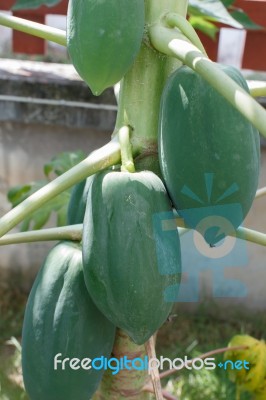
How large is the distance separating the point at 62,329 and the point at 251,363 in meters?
0.76

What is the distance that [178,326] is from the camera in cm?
215

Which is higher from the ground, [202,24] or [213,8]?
[213,8]

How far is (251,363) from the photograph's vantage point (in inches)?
53.7

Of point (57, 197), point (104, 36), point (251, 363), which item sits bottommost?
point (251, 363)

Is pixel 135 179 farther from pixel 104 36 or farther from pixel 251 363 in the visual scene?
pixel 251 363

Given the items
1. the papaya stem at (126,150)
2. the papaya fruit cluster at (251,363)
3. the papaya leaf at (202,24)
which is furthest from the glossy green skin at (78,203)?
the papaya leaf at (202,24)

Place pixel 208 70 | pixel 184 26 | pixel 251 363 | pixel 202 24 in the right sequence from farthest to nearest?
1. pixel 202 24
2. pixel 251 363
3. pixel 184 26
4. pixel 208 70

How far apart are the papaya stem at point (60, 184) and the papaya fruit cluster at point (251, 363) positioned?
2.70 ft

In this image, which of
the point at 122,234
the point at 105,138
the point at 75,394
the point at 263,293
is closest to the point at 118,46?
the point at 122,234

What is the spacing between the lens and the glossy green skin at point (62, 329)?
28.8 inches

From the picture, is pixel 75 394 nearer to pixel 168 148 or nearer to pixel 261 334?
pixel 168 148

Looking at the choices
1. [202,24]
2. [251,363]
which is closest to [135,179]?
[251,363]

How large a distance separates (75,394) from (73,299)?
5.3 inches

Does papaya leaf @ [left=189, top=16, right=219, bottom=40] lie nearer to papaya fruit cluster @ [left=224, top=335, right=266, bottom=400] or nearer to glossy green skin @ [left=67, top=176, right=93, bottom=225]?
papaya fruit cluster @ [left=224, top=335, right=266, bottom=400]
